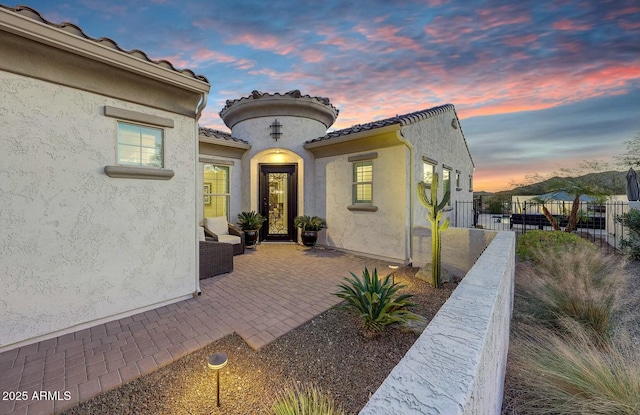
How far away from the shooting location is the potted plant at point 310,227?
8884mm

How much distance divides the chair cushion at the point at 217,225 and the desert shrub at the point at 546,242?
29.1 feet

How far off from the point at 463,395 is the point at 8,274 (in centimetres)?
488

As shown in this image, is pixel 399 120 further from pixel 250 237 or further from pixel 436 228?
pixel 250 237

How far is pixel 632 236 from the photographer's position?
7.06m

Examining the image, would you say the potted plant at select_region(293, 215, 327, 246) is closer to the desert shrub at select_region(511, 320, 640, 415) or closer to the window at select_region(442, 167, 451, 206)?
the window at select_region(442, 167, 451, 206)

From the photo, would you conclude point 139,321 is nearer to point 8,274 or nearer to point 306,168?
point 8,274

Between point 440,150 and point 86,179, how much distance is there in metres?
10.3

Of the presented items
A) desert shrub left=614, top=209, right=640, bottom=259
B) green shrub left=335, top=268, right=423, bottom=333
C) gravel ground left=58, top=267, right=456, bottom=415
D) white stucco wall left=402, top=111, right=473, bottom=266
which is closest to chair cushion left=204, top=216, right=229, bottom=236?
gravel ground left=58, top=267, right=456, bottom=415

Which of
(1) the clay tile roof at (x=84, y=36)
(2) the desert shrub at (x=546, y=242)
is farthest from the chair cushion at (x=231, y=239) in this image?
Answer: (2) the desert shrub at (x=546, y=242)

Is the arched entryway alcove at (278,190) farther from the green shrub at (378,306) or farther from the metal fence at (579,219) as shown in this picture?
the metal fence at (579,219)

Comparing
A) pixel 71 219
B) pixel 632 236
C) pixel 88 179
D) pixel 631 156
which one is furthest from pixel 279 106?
pixel 631 156

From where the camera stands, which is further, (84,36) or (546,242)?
(546,242)

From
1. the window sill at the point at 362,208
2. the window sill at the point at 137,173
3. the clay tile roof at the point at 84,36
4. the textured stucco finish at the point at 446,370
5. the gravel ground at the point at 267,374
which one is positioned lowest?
the gravel ground at the point at 267,374

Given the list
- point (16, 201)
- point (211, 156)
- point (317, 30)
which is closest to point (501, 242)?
point (317, 30)
